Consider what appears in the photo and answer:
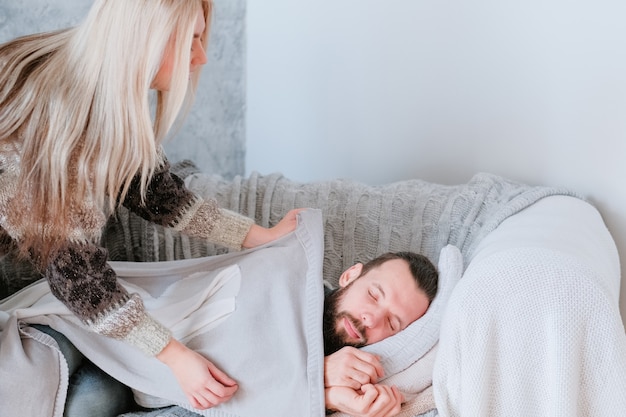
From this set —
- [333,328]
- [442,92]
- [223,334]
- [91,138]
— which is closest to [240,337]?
[223,334]

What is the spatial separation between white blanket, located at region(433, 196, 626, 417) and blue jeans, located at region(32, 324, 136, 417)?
55 centimetres

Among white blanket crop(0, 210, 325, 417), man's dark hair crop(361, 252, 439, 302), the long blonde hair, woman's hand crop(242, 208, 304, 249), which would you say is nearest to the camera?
the long blonde hair

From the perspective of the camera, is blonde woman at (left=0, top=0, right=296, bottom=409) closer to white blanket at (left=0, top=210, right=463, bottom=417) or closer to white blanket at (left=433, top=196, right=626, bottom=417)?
white blanket at (left=0, top=210, right=463, bottom=417)

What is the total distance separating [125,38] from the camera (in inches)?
45.0

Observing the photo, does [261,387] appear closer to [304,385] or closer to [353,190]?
[304,385]

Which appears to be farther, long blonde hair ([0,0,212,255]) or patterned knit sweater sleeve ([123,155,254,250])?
patterned knit sweater sleeve ([123,155,254,250])

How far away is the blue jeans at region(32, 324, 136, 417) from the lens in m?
1.30

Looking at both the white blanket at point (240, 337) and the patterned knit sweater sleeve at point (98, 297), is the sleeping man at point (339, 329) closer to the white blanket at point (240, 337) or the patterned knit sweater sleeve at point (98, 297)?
the white blanket at point (240, 337)

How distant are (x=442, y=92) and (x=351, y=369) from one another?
80 centimetres

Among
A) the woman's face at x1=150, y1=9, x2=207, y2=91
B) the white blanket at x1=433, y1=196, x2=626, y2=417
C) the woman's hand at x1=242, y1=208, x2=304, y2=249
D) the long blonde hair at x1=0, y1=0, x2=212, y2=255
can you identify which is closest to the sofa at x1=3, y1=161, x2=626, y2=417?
the white blanket at x1=433, y1=196, x2=626, y2=417

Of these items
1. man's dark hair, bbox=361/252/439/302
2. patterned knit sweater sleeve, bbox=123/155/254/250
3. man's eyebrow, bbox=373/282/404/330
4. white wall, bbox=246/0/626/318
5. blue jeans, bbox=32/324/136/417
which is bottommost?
blue jeans, bbox=32/324/136/417

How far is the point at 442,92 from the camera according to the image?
1.80 m

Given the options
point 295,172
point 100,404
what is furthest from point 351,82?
point 100,404

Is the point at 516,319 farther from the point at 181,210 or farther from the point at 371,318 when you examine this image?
the point at 181,210
